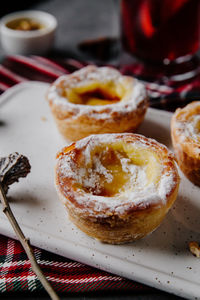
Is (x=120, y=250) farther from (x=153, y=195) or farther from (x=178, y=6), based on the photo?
(x=178, y=6)

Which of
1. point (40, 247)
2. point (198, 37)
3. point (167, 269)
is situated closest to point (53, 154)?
point (40, 247)

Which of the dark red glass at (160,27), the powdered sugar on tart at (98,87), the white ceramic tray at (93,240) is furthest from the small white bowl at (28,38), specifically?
the white ceramic tray at (93,240)

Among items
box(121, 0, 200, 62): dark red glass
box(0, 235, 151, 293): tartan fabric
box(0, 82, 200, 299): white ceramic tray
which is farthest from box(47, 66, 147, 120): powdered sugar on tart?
box(0, 235, 151, 293): tartan fabric

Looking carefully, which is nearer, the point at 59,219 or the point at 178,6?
the point at 59,219

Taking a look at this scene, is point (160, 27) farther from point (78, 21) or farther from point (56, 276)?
point (56, 276)

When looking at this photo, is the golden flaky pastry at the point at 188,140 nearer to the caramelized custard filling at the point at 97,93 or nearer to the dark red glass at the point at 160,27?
the caramelized custard filling at the point at 97,93

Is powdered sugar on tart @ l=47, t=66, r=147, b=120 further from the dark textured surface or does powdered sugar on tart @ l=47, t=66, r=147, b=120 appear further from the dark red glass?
the dark textured surface
